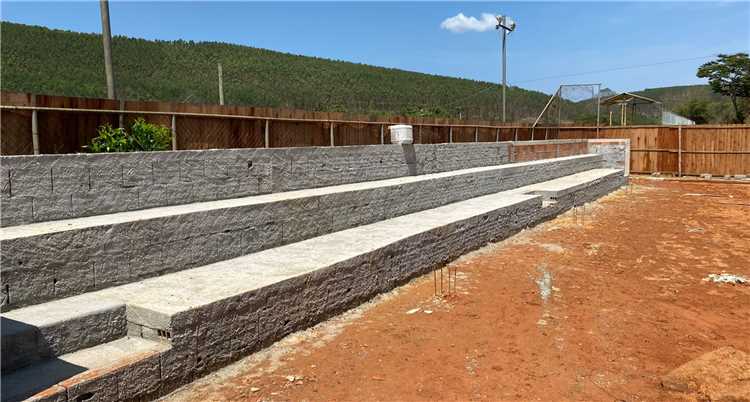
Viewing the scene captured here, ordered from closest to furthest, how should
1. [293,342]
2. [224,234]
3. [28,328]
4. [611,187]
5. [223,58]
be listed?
1. [28,328]
2. [293,342]
3. [224,234]
4. [611,187]
5. [223,58]

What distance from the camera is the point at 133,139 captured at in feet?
21.3

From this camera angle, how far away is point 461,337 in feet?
16.7

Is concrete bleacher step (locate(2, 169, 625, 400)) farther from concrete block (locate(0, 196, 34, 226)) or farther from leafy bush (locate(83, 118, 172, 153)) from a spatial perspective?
leafy bush (locate(83, 118, 172, 153))

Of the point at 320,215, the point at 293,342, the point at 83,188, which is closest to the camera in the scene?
the point at 293,342

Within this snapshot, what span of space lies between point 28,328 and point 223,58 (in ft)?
169

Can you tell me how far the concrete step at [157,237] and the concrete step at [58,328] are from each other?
0.23 metres

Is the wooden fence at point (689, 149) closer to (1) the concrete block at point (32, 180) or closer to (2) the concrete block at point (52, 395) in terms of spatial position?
(1) the concrete block at point (32, 180)

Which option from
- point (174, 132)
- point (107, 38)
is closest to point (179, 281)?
point (174, 132)

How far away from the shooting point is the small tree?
4053cm

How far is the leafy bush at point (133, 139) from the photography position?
A: 628 centimetres

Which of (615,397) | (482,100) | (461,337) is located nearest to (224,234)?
(461,337)

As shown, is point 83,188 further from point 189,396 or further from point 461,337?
point 461,337

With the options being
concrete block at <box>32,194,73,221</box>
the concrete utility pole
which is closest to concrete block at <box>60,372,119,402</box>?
concrete block at <box>32,194,73,221</box>

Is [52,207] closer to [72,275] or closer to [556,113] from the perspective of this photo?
[72,275]
